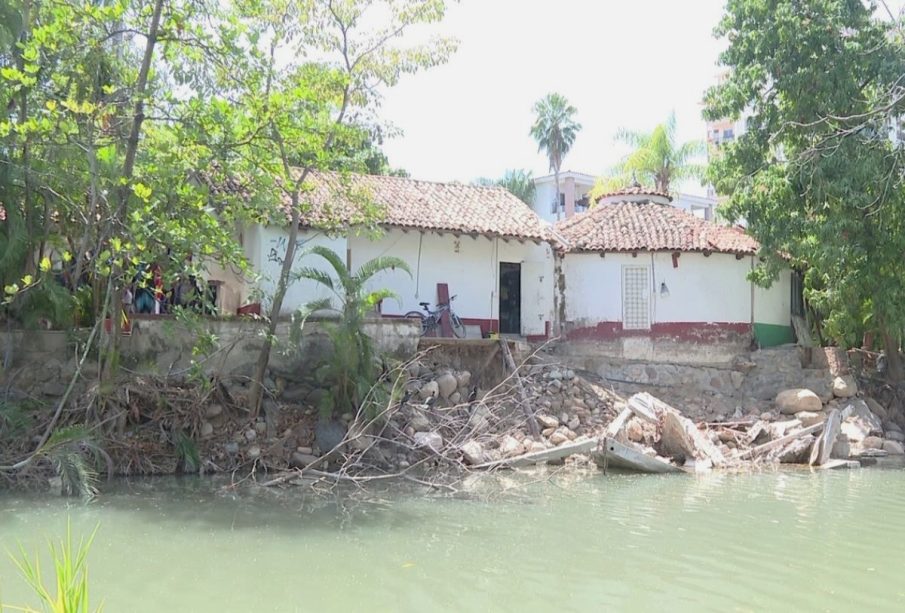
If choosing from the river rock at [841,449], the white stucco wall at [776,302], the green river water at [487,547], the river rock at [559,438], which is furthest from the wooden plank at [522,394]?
the white stucco wall at [776,302]

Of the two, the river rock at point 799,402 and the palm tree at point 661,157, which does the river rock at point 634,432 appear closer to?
the river rock at point 799,402

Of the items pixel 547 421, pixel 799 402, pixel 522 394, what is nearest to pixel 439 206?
pixel 522 394

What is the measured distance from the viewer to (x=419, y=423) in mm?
14156

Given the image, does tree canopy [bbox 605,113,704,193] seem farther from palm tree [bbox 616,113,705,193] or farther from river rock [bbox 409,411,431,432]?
river rock [bbox 409,411,431,432]

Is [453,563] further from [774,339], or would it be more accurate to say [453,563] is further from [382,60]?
[774,339]

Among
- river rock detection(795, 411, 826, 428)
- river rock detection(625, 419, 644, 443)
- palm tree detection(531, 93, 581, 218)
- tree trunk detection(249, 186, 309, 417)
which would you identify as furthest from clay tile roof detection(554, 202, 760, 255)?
palm tree detection(531, 93, 581, 218)

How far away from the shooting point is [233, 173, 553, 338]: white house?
17031 mm

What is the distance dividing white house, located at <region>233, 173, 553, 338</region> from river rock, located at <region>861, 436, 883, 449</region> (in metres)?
7.23

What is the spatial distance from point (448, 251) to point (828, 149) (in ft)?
27.0

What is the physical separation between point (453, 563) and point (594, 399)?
9.19 metres

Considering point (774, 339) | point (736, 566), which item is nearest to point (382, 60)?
point (736, 566)

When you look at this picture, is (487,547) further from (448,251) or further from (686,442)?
(448,251)

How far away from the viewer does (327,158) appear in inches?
489

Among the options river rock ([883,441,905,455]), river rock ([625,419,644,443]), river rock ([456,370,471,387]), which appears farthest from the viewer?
river rock ([456,370,471,387])
